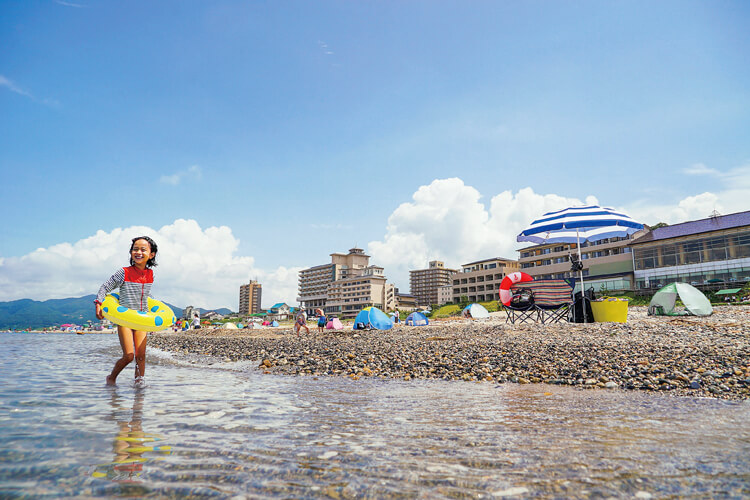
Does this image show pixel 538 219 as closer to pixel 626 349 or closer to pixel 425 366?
pixel 626 349

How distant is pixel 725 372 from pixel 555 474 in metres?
5.62

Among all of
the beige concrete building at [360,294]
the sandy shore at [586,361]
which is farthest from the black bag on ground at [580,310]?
the beige concrete building at [360,294]

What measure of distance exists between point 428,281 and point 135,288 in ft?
569

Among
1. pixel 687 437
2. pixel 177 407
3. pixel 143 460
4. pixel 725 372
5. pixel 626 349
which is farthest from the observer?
pixel 626 349

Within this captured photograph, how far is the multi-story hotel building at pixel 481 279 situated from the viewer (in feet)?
304

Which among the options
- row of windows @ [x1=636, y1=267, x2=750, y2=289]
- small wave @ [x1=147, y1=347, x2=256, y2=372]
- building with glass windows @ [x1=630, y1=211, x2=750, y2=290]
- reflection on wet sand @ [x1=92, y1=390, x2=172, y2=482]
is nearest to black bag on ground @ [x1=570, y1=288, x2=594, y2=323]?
small wave @ [x1=147, y1=347, x2=256, y2=372]

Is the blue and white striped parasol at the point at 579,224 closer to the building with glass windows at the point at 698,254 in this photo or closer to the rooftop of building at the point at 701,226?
the building with glass windows at the point at 698,254

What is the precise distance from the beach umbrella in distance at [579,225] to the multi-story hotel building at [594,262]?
3548 centimetres

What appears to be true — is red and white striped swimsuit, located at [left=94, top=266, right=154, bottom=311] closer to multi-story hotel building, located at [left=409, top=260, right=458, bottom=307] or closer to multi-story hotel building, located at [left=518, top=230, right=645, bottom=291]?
multi-story hotel building, located at [left=518, top=230, right=645, bottom=291]

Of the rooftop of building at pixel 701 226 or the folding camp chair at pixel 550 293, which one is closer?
the folding camp chair at pixel 550 293

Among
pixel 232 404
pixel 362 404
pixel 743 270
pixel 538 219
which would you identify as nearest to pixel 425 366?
pixel 362 404

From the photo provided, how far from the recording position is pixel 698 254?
162 ft

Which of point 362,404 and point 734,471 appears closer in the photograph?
point 734,471

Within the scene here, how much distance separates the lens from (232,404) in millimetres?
4637
